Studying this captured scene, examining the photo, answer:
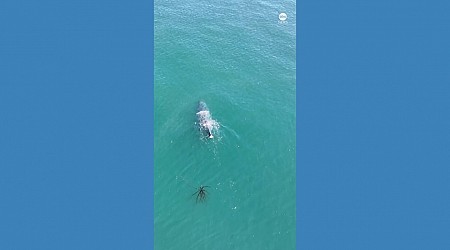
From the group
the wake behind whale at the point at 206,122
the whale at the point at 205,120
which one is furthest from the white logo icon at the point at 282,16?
the wake behind whale at the point at 206,122

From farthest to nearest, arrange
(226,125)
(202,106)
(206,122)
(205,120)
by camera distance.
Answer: (202,106) → (226,125) → (205,120) → (206,122)

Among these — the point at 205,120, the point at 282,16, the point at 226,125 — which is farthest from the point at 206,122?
the point at 282,16

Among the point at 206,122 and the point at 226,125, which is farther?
the point at 226,125

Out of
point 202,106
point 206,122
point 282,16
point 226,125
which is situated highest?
point 282,16

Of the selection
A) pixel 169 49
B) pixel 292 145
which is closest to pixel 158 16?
pixel 169 49

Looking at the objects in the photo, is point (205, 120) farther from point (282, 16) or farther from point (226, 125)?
point (282, 16)

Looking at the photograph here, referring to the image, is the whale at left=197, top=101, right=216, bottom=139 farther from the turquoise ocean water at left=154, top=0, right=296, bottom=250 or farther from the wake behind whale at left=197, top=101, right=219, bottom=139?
the turquoise ocean water at left=154, top=0, right=296, bottom=250

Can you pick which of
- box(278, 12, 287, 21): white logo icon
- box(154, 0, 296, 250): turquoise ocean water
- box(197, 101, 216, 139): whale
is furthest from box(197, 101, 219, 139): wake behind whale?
box(278, 12, 287, 21): white logo icon

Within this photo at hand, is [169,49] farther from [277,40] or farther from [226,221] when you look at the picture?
[226,221]
